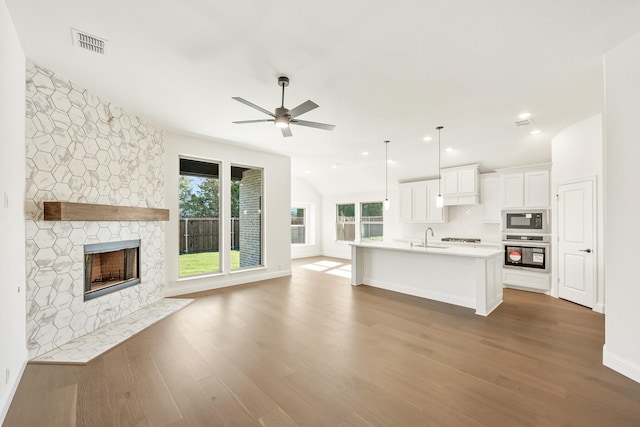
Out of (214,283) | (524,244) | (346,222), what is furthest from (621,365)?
(346,222)

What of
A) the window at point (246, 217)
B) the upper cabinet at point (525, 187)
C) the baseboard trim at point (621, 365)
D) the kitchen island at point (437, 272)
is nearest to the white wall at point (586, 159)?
the upper cabinet at point (525, 187)

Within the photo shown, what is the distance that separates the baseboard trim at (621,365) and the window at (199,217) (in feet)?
18.3

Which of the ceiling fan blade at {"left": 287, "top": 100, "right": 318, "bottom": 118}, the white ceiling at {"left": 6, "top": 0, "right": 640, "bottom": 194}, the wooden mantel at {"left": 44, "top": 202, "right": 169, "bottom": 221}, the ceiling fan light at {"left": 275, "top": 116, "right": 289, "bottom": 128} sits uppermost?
the white ceiling at {"left": 6, "top": 0, "right": 640, "bottom": 194}

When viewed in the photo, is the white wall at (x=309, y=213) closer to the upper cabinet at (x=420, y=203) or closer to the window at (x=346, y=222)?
the window at (x=346, y=222)

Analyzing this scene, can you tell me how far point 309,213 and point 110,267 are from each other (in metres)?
7.03

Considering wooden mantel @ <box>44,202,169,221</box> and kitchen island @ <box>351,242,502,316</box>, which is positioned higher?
wooden mantel @ <box>44,202,169,221</box>

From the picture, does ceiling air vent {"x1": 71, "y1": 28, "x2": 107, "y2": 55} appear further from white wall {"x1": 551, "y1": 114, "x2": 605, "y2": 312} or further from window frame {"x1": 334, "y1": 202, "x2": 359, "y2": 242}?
window frame {"x1": 334, "y1": 202, "x2": 359, "y2": 242}

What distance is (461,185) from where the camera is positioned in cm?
630

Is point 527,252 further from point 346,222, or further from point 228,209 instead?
point 228,209

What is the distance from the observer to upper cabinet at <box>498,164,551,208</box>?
5094mm

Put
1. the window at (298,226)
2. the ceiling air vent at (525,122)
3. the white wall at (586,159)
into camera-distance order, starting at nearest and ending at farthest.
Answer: the white wall at (586,159)
the ceiling air vent at (525,122)
the window at (298,226)

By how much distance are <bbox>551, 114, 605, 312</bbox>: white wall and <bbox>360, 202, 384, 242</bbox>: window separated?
4.73 metres

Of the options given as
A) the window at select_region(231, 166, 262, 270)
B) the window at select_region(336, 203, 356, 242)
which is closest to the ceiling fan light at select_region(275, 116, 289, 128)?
the window at select_region(231, 166, 262, 270)

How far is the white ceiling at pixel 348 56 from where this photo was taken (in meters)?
2.00
